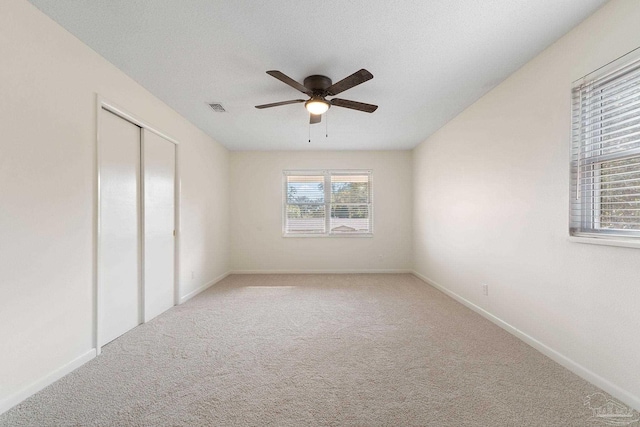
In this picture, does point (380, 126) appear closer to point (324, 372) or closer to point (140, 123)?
point (140, 123)

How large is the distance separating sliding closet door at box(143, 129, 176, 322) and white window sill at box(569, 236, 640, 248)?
3913mm

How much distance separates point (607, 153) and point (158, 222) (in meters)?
4.13

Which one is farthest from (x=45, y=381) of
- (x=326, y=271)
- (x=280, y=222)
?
(x=326, y=271)

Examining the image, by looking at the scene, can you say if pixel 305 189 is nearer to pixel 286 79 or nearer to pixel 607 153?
pixel 286 79

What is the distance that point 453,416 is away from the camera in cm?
158

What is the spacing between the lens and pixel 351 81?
7.55 feet

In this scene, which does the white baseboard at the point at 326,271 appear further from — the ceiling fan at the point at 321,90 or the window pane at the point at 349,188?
the ceiling fan at the point at 321,90

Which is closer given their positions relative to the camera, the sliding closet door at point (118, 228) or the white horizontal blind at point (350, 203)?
the sliding closet door at point (118, 228)

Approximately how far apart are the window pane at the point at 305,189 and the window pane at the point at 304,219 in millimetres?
144

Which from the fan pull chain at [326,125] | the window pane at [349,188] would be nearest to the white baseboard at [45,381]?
the fan pull chain at [326,125]

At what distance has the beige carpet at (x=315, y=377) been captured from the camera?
1589mm

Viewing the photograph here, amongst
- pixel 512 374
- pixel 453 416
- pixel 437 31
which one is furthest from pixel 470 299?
pixel 437 31

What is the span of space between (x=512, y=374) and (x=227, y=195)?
4.98 m

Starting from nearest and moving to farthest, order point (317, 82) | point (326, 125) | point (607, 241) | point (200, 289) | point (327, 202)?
point (607, 241), point (317, 82), point (326, 125), point (200, 289), point (327, 202)
